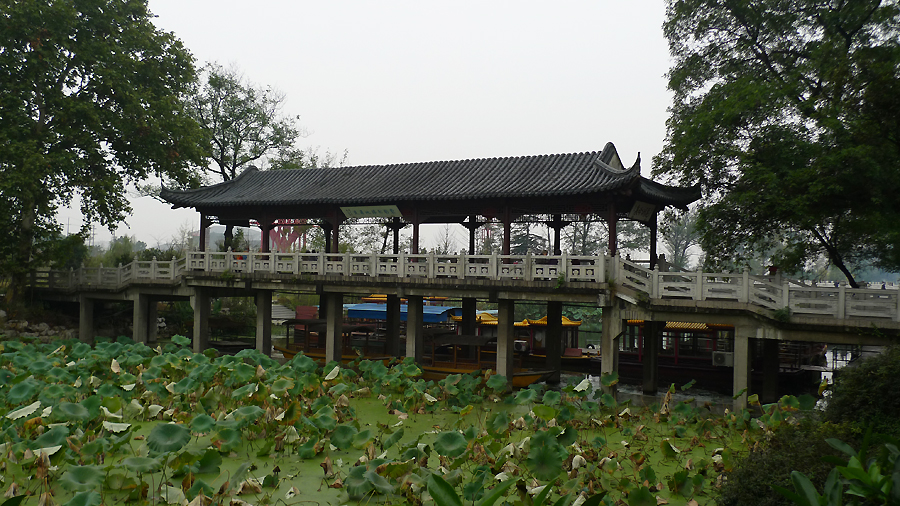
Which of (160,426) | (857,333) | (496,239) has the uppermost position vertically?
(496,239)

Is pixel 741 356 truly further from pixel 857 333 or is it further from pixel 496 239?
pixel 496 239

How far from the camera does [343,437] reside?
25.8ft

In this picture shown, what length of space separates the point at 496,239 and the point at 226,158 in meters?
17.7

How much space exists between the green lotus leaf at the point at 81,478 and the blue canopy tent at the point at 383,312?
13370 millimetres

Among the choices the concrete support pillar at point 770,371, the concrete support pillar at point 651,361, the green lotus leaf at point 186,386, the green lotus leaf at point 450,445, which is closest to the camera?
the green lotus leaf at point 450,445

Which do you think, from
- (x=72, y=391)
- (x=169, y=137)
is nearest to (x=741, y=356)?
(x=72, y=391)

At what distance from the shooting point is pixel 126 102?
805 inches

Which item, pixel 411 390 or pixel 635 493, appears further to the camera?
pixel 411 390

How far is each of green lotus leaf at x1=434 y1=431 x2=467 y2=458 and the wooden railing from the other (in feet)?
21.0

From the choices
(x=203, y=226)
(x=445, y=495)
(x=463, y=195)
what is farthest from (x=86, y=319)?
(x=445, y=495)

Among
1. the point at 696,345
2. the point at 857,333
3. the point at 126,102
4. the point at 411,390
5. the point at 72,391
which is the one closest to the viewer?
the point at 72,391

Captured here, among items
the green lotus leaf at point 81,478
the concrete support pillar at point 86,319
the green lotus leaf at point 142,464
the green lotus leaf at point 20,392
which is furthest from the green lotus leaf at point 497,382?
the concrete support pillar at point 86,319

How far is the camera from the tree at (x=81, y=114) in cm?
1827

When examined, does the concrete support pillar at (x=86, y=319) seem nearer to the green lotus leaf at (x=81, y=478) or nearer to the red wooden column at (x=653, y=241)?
the green lotus leaf at (x=81, y=478)
